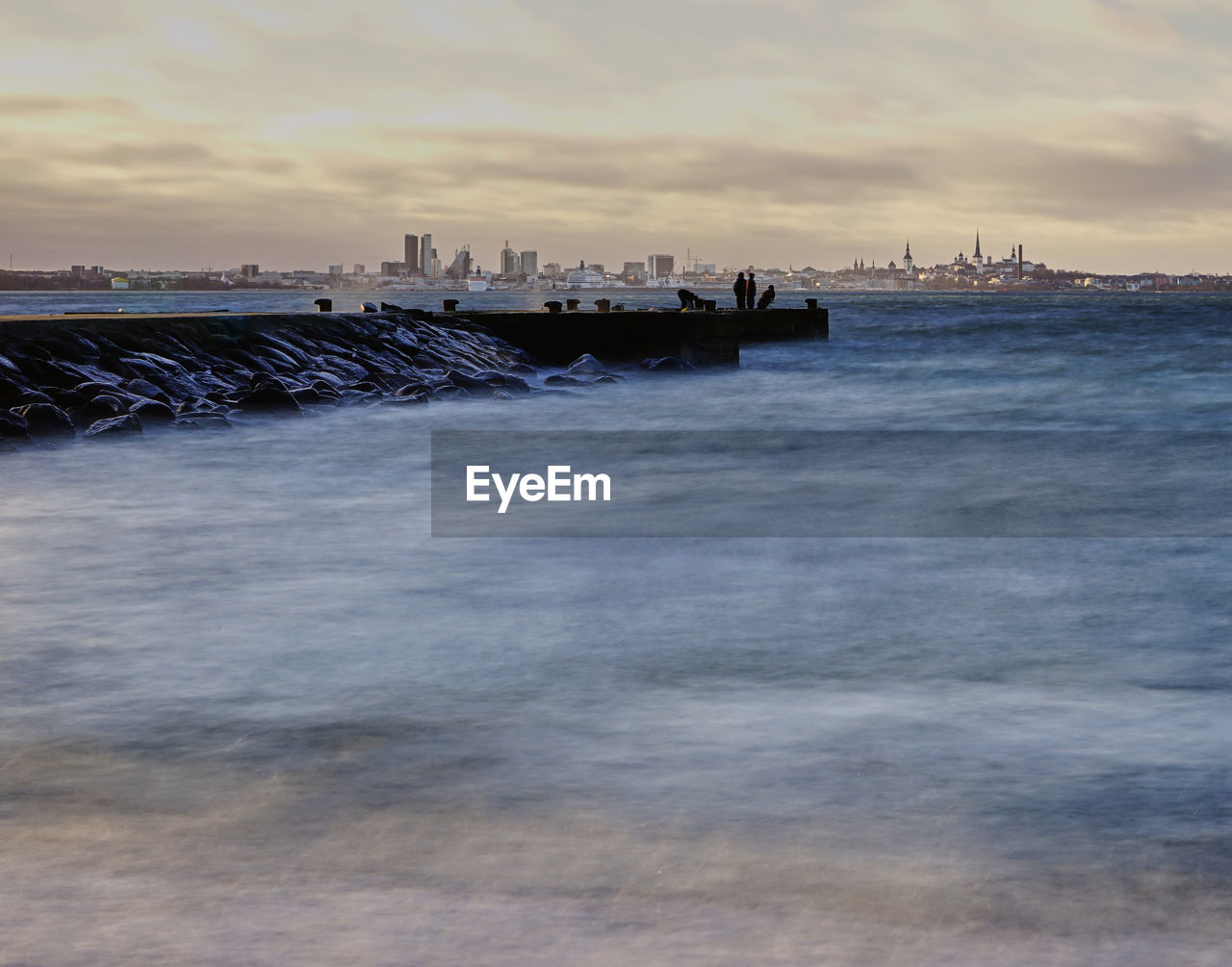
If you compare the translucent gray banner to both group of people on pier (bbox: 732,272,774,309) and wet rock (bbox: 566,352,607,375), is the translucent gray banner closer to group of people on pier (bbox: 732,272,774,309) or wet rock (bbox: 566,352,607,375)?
wet rock (bbox: 566,352,607,375)

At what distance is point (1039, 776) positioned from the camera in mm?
4059

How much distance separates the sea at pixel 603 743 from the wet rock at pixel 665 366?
17425 mm

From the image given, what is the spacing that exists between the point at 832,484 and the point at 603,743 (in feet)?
28.4

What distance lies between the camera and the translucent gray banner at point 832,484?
10.2 metres

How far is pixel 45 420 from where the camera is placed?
45.4ft

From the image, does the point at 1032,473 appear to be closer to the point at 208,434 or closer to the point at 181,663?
the point at 208,434

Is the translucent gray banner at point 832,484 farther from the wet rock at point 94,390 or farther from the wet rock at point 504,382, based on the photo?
the wet rock at point 504,382

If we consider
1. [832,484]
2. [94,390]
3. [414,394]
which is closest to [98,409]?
[94,390]

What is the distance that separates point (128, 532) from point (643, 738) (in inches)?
237

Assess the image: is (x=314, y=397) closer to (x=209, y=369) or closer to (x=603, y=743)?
(x=209, y=369)

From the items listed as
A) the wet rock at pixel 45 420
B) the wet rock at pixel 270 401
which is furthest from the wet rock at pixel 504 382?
the wet rock at pixel 45 420

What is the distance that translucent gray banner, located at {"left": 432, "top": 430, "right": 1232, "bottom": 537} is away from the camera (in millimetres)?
10203

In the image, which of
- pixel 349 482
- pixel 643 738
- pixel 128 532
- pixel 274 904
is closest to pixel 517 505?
pixel 349 482

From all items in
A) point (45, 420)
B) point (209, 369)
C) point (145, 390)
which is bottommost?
point (45, 420)
